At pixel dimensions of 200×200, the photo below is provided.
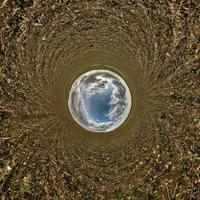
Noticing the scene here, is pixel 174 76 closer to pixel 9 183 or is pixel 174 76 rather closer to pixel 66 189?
pixel 66 189

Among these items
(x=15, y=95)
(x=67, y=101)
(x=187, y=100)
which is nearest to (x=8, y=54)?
(x=15, y=95)

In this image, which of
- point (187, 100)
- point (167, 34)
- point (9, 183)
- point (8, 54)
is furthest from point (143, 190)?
point (8, 54)

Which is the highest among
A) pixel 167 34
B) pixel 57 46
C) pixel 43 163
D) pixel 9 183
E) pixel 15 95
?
pixel 167 34

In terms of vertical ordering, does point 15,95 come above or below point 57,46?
below

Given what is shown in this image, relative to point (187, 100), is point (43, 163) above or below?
below

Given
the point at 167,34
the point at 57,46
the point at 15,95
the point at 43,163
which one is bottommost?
the point at 43,163

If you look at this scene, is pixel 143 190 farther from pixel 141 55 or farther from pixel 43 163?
pixel 141 55
